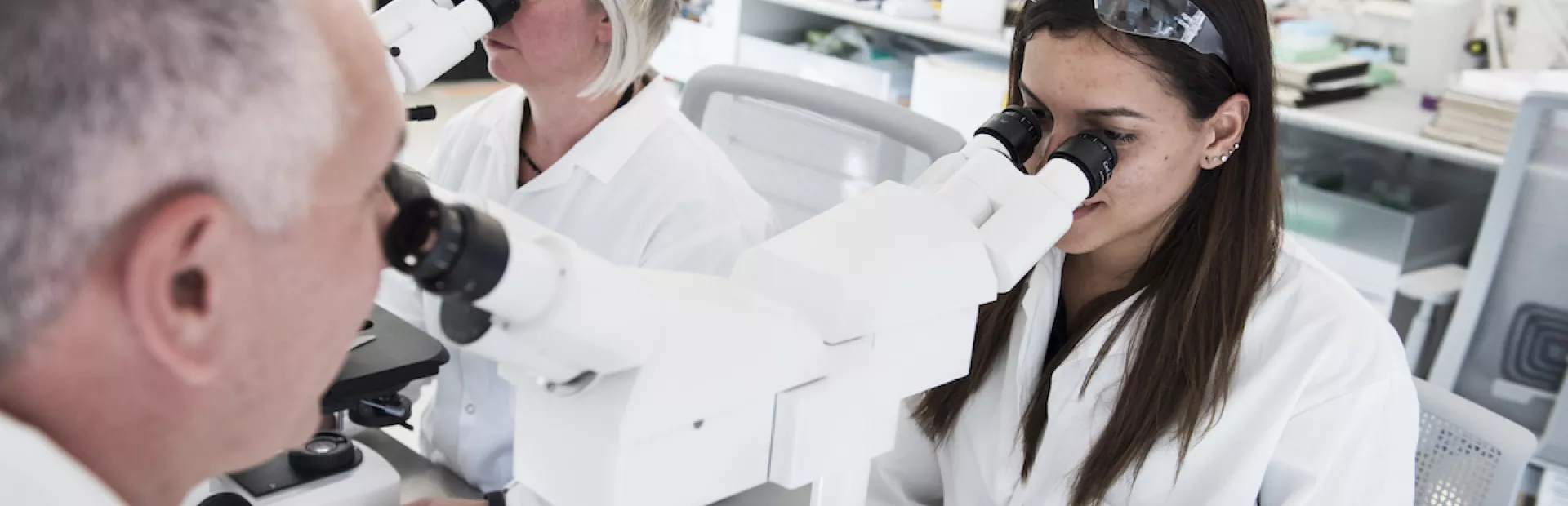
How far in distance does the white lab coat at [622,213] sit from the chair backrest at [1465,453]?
2.69 ft

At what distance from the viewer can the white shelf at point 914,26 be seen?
3521 millimetres

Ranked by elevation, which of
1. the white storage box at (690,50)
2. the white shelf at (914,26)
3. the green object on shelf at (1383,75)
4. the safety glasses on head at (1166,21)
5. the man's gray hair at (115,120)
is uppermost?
the man's gray hair at (115,120)

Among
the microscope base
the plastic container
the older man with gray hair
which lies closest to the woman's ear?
the microscope base

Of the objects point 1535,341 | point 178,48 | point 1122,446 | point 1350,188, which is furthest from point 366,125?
point 1350,188

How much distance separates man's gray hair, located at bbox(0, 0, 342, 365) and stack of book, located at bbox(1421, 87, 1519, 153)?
276 centimetres

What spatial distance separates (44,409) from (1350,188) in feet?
11.3

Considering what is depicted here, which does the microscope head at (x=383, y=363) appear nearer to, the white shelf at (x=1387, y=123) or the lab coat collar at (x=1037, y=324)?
the lab coat collar at (x=1037, y=324)

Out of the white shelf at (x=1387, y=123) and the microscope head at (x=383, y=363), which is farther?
the white shelf at (x=1387, y=123)

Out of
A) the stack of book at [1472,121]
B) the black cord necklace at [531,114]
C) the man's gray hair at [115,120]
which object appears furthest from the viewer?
the stack of book at [1472,121]

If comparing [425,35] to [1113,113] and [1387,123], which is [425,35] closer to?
[1113,113]

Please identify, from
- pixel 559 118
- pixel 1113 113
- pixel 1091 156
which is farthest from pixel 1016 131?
pixel 559 118

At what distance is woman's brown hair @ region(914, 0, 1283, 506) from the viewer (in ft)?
4.13

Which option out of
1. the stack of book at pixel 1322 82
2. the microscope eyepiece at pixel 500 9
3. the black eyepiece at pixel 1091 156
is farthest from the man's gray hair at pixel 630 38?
the stack of book at pixel 1322 82

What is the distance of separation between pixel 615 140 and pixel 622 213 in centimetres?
10
